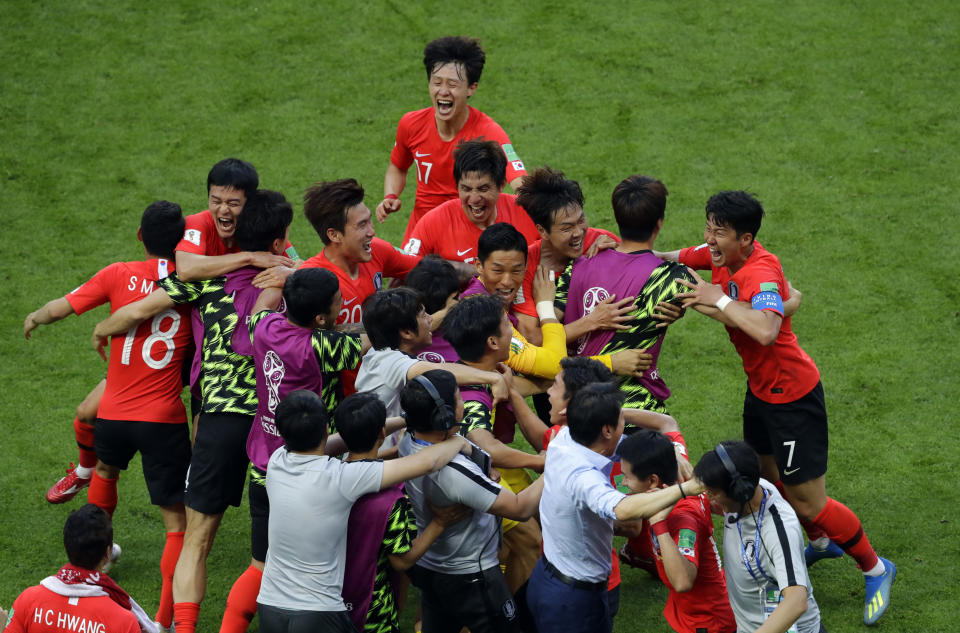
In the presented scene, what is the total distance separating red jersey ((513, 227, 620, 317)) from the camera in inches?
221

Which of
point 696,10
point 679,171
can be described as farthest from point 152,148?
point 696,10

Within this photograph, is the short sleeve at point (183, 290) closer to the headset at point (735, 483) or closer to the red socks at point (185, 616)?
the red socks at point (185, 616)

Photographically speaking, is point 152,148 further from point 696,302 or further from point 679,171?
point 696,302

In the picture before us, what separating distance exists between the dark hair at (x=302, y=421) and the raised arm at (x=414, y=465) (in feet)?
0.97

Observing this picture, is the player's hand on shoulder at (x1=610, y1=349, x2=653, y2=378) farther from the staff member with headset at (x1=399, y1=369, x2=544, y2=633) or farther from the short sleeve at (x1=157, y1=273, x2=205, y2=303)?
the short sleeve at (x1=157, y1=273, x2=205, y2=303)

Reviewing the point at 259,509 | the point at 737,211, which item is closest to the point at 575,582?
the point at 259,509

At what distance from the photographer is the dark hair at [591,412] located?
13.5ft

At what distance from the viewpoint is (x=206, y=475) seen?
5.29m

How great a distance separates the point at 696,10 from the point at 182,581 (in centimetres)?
928

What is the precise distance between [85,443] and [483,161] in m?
2.94

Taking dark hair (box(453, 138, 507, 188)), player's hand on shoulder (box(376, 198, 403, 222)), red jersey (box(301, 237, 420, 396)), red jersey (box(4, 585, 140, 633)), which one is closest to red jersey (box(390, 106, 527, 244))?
player's hand on shoulder (box(376, 198, 403, 222))

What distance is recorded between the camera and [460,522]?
444 centimetres

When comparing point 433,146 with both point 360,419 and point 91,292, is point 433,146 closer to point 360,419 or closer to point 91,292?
point 91,292

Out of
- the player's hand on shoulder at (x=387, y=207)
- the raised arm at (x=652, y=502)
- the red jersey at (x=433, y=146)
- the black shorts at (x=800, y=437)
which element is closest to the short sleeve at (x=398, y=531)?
the raised arm at (x=652, y=502)
